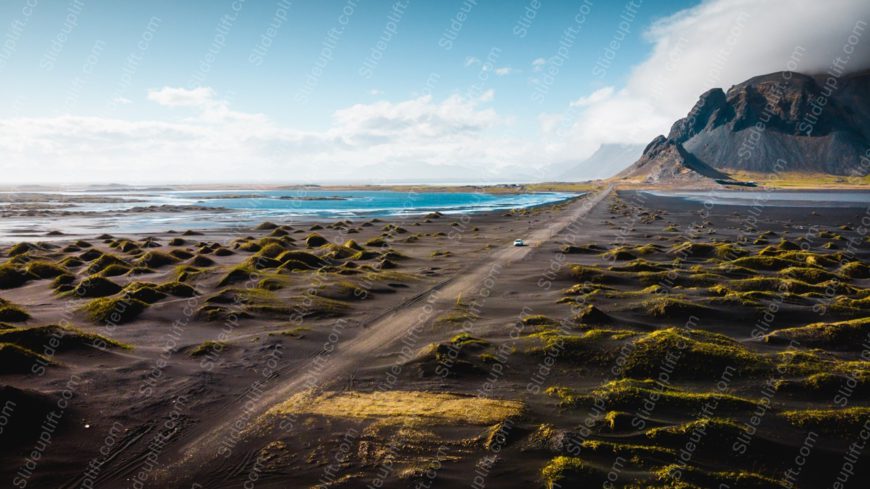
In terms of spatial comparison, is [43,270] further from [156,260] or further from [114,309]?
[114,309]

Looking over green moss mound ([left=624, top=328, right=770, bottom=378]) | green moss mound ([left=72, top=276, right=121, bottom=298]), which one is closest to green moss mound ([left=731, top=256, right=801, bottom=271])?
green moss mound ([left=624, top=328, right=770, bottom=378])

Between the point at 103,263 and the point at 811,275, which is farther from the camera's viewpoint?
the point at 103,263

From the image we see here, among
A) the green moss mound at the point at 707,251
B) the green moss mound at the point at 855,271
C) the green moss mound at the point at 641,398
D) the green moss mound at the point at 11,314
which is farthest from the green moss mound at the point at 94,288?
the green moss mound at the point at 855,271

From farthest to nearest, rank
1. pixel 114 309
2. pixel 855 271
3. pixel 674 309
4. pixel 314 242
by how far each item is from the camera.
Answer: pixel 314 242
pixel 855 271
pixel 674 309
pixel 114 309

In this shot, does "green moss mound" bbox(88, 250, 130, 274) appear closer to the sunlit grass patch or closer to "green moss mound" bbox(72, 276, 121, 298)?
"green moss mound" bbox(72, 276, 121, 298)

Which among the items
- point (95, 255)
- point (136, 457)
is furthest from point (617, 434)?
point (95, 255)

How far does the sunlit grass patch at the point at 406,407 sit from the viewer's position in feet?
41.6

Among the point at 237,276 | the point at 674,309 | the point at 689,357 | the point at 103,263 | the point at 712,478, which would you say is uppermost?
the point at 103,263

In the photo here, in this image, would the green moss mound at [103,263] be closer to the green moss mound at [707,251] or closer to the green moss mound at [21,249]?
the green moss mound at [21,249]

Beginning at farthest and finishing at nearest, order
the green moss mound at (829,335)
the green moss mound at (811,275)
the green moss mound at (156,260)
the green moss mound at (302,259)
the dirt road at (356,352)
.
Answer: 1. the green moss mound at (156,260)
2. the green moss mound at (302,259)
3. the green moss mound at (811,275)
4. the green moss mound at (829,335)
5. the dirt road at (356,352)

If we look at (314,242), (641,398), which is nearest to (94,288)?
(314,242)

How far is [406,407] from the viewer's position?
43.8 feet

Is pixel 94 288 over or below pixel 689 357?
over

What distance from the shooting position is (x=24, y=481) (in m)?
9.85
